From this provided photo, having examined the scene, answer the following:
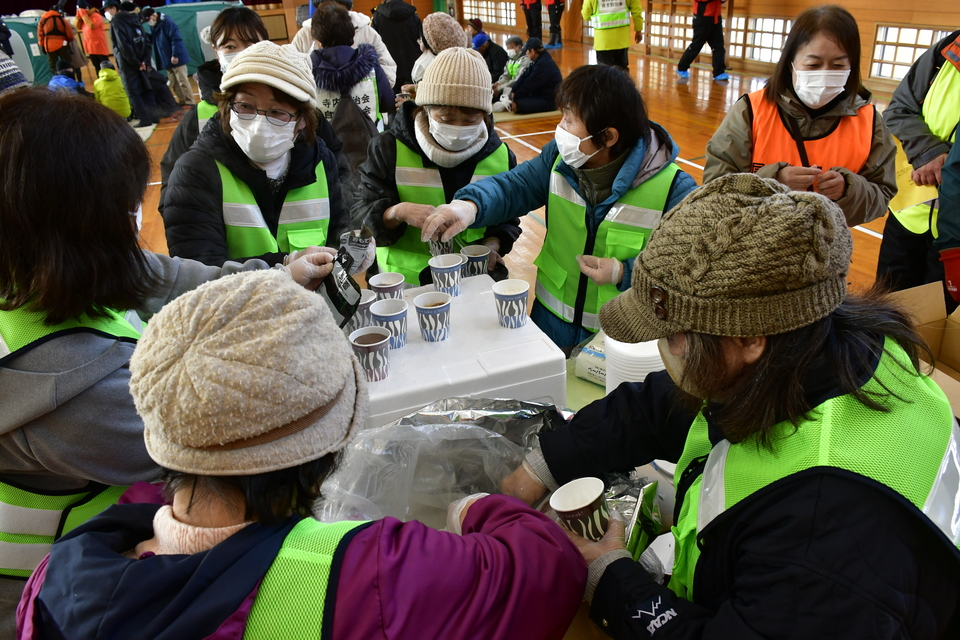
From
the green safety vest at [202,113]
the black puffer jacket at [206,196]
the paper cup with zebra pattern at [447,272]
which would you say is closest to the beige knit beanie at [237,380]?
the paper cup with zebra pattern at [447,272]

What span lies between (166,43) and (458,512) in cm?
1090

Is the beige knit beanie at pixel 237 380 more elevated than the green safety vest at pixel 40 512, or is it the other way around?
the beige knit beanie at pixel 237 380

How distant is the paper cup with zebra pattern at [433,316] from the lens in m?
1.54

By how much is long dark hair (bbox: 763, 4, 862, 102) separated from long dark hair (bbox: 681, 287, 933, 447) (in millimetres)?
1590

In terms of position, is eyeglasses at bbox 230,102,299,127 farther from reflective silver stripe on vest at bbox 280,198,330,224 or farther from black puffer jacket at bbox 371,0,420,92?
black puffer jacket at bbox 371,0,420,92

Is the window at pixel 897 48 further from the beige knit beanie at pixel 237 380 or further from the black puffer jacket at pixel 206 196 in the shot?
the beige knit beanie at pixel 237 380

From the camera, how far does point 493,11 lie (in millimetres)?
18422

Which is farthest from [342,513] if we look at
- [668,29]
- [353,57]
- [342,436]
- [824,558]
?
[668,29]

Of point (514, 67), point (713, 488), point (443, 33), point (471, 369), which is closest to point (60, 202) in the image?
point (471, 369)

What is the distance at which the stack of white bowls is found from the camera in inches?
57.1

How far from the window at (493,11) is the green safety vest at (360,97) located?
45.5ft

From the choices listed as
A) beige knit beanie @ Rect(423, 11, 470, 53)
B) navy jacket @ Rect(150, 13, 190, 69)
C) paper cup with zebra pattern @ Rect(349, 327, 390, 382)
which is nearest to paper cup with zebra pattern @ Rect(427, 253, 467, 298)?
paper cup with zebra pattern @ Rect(349, 327, 390, 382)

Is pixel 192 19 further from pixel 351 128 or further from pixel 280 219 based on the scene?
pixel 280 219

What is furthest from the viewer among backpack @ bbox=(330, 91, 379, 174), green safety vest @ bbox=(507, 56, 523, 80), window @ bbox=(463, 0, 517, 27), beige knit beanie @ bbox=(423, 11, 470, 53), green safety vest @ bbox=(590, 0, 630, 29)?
window @ bbox=(463, 0, 517, 27)
